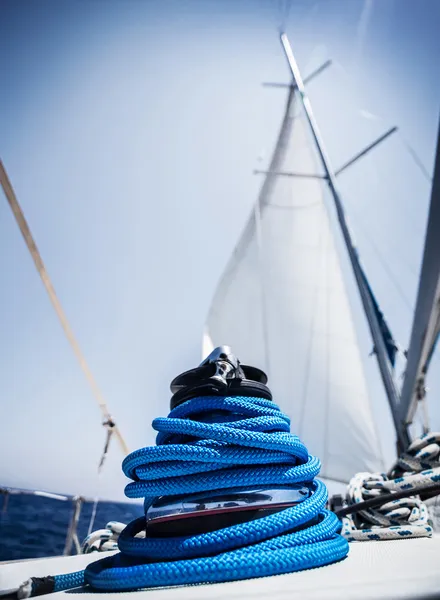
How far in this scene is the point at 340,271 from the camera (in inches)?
308

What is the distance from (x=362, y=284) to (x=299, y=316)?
2680 millimetres

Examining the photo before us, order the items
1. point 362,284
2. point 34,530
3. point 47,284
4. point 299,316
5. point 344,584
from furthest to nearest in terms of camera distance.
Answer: point 34,530 < point 299,316 < point 362,284 < point 47,284 < point 344,584

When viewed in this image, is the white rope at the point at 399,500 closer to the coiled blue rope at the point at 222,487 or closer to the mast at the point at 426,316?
the coiled blue rope at the point at 222,487

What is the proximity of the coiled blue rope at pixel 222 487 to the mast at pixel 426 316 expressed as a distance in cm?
165

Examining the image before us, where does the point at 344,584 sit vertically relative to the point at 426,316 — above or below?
below

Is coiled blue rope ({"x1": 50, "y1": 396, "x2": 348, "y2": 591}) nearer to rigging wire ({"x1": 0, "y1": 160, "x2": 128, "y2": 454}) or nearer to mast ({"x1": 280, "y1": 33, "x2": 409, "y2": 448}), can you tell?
rigging wire ({"x1": 0, "y1": 160, "x2": 128, "y2": 454})

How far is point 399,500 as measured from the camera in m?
1.21

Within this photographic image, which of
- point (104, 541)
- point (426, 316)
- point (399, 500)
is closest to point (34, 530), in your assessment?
point (104, 541)

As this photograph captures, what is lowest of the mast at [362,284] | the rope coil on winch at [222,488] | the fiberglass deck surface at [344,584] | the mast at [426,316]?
the fiberglass deck surface at [344,584]

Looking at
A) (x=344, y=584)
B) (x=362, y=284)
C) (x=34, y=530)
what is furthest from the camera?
(x=34, y=530)

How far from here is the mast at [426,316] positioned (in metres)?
2.03

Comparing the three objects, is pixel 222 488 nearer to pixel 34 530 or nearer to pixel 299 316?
pixel 299 316

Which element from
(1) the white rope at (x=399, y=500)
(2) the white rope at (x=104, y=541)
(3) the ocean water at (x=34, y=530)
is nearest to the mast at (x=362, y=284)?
(1) the white rope at (x=399, y=500)

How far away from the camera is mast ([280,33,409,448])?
3.41 meters
